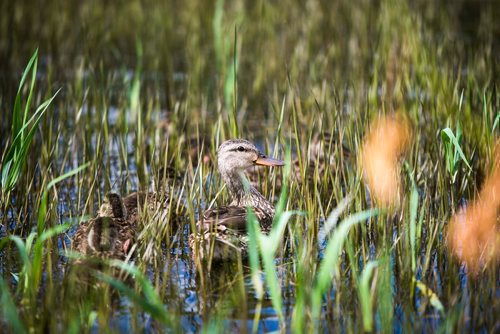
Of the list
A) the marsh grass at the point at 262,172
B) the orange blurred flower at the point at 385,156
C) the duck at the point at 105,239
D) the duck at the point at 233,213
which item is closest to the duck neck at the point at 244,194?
the duck at the point at 233,213

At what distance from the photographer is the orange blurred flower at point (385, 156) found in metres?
4.51

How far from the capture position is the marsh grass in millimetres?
3414

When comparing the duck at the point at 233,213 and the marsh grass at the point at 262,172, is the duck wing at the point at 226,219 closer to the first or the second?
the duck at the point at 233,213

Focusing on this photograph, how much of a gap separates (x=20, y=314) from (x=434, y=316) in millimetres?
1819

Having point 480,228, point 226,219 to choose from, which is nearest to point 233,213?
point 226,219

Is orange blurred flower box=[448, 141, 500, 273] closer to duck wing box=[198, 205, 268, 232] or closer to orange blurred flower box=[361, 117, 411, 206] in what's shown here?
orange blurred flower box=[361, 117, 411, 206]

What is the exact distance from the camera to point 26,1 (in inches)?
414

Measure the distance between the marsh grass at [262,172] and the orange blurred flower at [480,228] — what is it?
0.08m

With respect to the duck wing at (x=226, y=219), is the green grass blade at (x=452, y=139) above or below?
above

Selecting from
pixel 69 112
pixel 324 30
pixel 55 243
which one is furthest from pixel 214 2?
pixel 55 243

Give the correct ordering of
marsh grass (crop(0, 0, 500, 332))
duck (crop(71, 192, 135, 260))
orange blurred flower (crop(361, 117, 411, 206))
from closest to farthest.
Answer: marsh grass (crop(0, 0, 500, 332)), duck (crop(71, 192, 135, 260)), orange blurred flower (crop(361, 117, 411, 206))

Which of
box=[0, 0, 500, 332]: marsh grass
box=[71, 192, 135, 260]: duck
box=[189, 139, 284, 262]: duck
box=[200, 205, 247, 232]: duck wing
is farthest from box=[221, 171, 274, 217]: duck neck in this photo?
box=[71, 192, 135, 260]: duck

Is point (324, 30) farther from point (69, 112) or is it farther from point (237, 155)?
point (237, 155)

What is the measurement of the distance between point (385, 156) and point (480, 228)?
94cm
